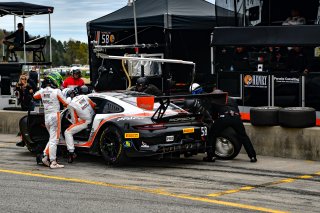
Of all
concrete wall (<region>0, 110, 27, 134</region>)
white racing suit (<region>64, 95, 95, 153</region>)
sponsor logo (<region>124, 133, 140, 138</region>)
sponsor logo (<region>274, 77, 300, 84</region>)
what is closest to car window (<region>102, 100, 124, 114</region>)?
white racing suit (<region>64, 95, 95, 153</region>)

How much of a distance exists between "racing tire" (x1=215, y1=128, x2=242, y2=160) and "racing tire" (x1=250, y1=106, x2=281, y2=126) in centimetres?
96

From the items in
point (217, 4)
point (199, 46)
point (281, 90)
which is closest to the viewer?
point (281, 90)

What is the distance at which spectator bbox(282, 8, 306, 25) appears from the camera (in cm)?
1484

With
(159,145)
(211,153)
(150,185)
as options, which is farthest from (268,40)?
(150,185)

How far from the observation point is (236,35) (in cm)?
1544

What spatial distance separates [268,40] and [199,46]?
6.68 m

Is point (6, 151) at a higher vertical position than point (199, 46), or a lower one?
lower

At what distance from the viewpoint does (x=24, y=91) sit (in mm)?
20031

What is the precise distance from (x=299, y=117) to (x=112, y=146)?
3803mm

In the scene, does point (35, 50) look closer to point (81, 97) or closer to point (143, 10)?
point (143, 10)

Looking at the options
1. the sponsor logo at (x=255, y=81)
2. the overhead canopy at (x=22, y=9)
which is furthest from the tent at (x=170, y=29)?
the sponsor logo at (x=255, y=81)

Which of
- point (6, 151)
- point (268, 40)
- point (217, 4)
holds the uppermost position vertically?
point (217, 4)

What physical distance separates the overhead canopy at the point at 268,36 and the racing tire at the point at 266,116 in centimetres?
182

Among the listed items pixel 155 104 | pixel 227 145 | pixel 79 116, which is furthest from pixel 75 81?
pixel 227 145
